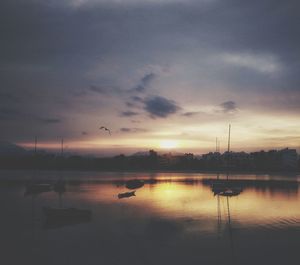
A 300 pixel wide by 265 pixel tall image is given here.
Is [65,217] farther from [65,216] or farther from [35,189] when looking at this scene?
[35,189]

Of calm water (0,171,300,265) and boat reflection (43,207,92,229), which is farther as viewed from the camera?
boat reflection (43,207,92,229)

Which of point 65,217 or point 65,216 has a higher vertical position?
point 65,216

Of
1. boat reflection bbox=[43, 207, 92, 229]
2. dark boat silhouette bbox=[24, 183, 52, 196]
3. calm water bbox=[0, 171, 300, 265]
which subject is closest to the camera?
calm water bbox=[0, 171, 300, 265]

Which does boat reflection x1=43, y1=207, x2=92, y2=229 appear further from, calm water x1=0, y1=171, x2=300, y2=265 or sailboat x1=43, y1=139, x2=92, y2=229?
calm water x1=0, y1=171, x2=300, y2=265

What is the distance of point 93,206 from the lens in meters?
65.4

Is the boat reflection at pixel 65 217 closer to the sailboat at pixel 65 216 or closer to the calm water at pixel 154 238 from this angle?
the sailboat at pixel 65 216

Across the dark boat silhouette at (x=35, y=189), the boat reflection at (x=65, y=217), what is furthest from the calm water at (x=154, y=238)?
the dark boat silhouette at (x=35, y=189)

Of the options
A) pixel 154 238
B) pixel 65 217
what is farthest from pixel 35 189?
pixel 154 238

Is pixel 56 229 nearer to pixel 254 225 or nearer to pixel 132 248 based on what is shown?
pixel 132 248

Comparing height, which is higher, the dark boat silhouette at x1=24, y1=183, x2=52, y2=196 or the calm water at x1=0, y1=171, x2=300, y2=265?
the dark boat silhouette at x1=24, y1=183, x2=52, y2=196

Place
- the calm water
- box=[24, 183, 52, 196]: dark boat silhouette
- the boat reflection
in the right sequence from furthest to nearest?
box=[24, 183, 52, 196]: dark boat silhouette → the boat reflection → the calm water

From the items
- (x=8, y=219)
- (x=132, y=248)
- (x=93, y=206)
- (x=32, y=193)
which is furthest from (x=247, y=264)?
(x=32, y=193)

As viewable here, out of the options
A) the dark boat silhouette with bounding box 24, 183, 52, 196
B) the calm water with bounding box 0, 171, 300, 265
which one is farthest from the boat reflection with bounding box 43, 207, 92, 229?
the dark boat silhouette with bounding box 24, 183, 52, 196

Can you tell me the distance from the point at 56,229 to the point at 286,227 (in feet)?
95.8
